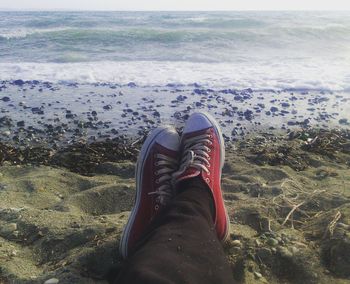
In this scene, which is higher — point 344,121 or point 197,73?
point 197,73

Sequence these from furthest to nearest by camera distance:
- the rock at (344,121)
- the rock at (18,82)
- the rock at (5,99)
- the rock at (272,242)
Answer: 1. the rock at (18,82)
2. the rock at (5,99)
3. the rock at (344,121)
4. the rock at (272,242)

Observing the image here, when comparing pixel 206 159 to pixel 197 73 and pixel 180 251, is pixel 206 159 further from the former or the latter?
pixel 197 73

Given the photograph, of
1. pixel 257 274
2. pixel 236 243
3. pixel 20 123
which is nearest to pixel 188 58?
pixel 20 123

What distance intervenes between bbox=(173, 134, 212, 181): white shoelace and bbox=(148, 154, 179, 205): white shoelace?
0.21 ft

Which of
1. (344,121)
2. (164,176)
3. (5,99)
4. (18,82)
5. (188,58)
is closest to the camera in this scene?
(164,176)

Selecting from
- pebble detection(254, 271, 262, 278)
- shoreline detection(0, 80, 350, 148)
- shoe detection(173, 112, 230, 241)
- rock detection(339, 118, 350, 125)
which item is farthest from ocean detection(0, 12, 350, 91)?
pebble detection(254, 271, 262, 278)

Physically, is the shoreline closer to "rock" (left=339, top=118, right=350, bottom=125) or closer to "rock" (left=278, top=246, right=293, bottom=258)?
"rock" (left=339, top=118, right=350, bottom=125)

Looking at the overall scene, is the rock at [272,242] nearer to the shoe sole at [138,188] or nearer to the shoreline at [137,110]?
the shoe sole at [138,188]

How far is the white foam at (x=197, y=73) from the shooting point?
22.9ft

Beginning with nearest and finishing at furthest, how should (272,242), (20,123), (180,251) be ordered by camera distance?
1. (180,251)
2. (272,242)
3. (20,123)

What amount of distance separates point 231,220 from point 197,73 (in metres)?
5.77

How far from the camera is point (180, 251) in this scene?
1424 mm

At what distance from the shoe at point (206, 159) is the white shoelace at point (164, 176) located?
63mm

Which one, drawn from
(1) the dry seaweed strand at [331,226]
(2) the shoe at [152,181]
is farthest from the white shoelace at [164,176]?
(1) the dry seaweed strand at [331,226]
